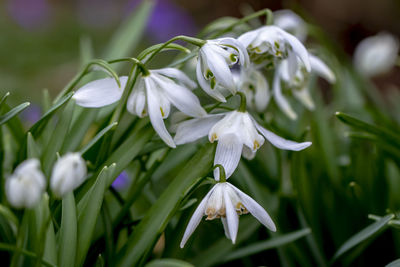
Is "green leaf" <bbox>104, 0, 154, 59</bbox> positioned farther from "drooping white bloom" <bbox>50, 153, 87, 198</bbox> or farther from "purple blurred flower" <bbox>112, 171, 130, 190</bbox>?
"drooping white bloom" <bbox>50, 153, 87, 198</bbox>

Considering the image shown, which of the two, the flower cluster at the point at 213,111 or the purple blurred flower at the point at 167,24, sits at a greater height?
the flower cluster at the point at 213,111

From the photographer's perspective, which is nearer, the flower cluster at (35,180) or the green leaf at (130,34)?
the flower cluster at (35,180)

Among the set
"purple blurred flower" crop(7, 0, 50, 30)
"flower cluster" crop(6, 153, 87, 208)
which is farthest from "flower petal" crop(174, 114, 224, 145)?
Answer: "purple blurred flower" crop(7, 0, 50, 30)

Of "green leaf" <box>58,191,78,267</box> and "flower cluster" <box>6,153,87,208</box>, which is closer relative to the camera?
"flower cluster" <box>6,153,87,208</box>

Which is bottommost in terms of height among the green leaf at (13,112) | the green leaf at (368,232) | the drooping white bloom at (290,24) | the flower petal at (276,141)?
the green leaf at (368,232)

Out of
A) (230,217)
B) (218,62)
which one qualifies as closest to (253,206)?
(230,217)

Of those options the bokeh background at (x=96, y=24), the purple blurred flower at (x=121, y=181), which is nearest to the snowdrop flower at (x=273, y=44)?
the purple blurred flower at (x=121, y=181)

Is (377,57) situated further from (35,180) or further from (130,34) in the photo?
(35,180)

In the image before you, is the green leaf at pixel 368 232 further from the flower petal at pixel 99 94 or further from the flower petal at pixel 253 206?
the flower petal at pixel 99 94
